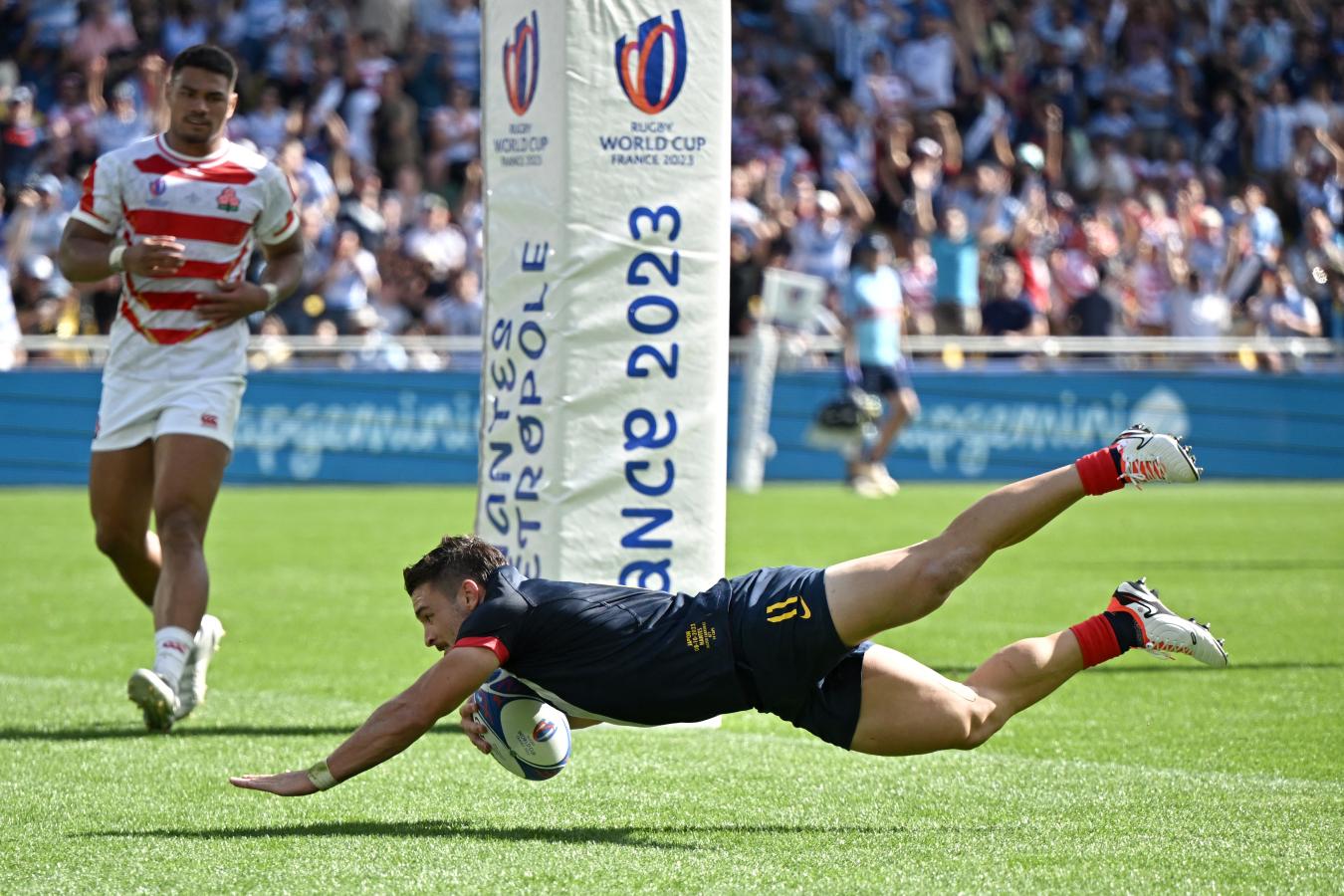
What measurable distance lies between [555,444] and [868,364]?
1260 cm

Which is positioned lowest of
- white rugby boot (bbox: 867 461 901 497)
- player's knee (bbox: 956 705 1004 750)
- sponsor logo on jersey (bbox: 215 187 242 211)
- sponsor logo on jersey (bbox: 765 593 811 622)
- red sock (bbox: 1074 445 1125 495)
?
white rugby boot (bbox: 867 461 901 497)

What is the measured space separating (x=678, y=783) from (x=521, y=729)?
75cm

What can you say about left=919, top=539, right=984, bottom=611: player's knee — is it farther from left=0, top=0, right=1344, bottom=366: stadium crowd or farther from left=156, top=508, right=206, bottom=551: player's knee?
left=0, top=0, right=1344, bottom=366: stadium crowd

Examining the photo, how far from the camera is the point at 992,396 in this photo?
21.7 meters

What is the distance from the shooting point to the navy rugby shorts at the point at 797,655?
18.0ft

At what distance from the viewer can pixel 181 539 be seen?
7.50 meters

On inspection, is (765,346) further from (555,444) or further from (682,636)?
(682,636)

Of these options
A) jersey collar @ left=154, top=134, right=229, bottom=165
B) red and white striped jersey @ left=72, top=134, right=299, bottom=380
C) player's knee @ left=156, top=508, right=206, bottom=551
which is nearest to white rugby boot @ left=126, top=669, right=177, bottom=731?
player's knee @ left=156, top=508, right=206, bottom=551

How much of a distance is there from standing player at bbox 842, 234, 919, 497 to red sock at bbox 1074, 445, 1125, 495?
1391 cm

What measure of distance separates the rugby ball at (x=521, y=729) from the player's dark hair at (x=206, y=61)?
120 inches

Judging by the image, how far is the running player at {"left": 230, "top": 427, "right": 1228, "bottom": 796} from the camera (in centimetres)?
552

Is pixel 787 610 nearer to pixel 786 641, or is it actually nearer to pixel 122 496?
pixel 786 641

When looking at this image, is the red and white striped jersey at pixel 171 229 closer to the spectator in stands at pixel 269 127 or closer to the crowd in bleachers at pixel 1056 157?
the crowd in bleachers at pixel 1056 157

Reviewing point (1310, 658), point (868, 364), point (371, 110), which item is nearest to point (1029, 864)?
point (1310, 658)
